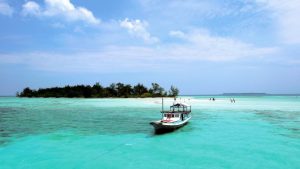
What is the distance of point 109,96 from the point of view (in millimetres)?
145750

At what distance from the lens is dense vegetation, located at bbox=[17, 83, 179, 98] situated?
442 ft

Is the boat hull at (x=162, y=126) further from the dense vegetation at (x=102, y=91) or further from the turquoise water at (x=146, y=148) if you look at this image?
the dense vegetation at (x=102, y=91)

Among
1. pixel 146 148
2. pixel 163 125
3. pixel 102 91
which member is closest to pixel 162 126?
pixel 163 125

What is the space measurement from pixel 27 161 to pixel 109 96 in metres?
129

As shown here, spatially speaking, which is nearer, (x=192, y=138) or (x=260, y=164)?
(x=260, y=164)

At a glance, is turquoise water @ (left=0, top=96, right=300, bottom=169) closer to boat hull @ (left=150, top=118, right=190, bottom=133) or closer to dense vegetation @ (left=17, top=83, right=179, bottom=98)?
boat hull @ (left=150, top=118, right=190, bottom=133)

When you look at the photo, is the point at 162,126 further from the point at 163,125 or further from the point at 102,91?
the point at 102,91

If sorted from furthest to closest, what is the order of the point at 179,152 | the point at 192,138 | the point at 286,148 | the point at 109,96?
the point at 109,96
the point at 192,138
the point at 286,148
the point at 179,152

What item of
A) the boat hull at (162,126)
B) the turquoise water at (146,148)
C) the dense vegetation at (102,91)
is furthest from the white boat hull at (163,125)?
the dense vegetation at (102,91)

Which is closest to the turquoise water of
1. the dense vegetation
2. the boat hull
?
the boat hull

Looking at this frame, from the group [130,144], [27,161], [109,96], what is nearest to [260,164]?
[130,144]

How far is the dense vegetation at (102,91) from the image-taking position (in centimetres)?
13462

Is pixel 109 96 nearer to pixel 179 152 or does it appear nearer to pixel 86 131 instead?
pixel 86 131

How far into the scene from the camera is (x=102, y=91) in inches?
5817
